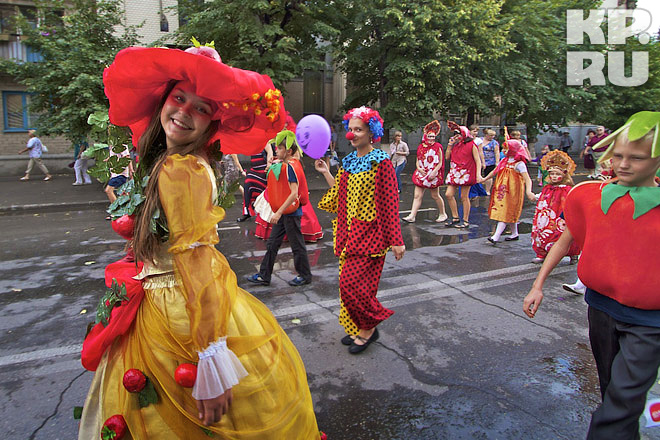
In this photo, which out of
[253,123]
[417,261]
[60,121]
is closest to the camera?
[253,123]

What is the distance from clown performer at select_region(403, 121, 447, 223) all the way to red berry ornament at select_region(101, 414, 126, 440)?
7942 millimetres

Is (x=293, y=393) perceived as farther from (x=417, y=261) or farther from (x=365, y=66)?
(x=365, y=66)

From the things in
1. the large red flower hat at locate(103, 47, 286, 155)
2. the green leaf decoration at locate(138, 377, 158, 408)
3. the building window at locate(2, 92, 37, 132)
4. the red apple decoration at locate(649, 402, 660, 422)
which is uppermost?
the building window at locate(2, 92, 37, 132)

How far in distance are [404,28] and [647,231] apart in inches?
554

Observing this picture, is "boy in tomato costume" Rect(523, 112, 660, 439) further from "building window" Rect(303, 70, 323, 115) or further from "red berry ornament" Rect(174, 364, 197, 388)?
"building window" Rect(303, 70, 323, 115)

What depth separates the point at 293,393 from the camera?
6.20 feet

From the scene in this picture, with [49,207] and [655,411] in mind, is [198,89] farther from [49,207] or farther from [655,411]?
[49,207]

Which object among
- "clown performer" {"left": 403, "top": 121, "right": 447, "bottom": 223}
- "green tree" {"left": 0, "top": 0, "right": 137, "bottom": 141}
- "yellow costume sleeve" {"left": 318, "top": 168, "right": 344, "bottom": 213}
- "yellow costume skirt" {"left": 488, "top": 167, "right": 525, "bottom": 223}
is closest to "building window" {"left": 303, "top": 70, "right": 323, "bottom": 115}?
"green tree" {"left": 0, "top": 0, "right": 137, "bottom": 141}

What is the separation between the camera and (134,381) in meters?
1.65

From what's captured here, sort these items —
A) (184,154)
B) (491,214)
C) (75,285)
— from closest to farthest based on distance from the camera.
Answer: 1. (184,154)
2. (75,285)
3. (491,214)

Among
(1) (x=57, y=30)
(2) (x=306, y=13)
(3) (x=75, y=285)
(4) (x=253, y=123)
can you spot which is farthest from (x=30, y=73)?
(4) (x=253, y=123)

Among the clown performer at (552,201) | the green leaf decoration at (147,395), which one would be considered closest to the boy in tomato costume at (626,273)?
the green leaf decoration at (147,395)

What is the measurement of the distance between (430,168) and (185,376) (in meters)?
8.28

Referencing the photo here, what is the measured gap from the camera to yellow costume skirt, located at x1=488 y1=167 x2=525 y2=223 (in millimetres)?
7395
